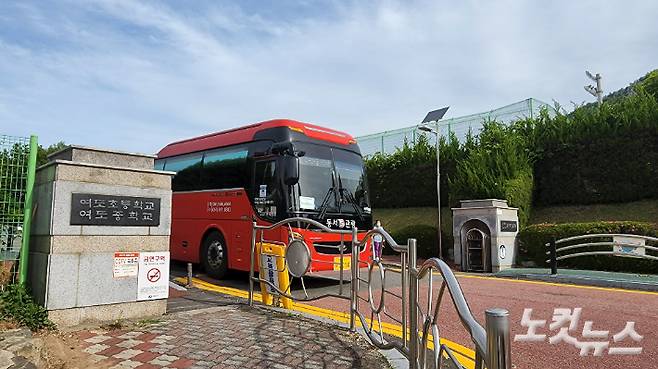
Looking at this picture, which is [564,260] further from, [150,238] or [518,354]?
[150,238]

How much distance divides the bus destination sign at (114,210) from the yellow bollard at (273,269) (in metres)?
1.79

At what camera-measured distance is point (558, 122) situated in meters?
16.9

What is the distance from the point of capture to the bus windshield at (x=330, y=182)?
9203mm

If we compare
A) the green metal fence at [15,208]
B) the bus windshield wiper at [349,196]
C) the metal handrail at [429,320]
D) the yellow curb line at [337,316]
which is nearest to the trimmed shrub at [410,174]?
the bus windshield wiper at [349,196]

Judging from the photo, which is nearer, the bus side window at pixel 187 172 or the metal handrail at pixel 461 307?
the metal handrail at pixel 461 307

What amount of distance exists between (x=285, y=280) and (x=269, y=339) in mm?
1900

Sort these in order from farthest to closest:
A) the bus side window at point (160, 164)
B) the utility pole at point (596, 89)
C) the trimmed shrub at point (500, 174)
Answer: the utility pole at point (596, 89) < the trimmed shrub at point (500, 174) < the bus side window at point (160, 164)

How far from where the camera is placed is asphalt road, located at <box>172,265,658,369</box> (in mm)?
4762

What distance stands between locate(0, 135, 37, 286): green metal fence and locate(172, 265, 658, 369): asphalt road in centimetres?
440

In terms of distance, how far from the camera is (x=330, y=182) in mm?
9656

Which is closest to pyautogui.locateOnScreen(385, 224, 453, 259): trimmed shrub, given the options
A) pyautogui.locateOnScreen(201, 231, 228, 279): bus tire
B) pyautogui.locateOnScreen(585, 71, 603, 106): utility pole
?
pyautogui.locateOnScreen(201, 231, 228, 279): bus tire

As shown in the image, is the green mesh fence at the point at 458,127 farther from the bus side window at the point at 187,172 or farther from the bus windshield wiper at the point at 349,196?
the bus side window at the point at 187,172

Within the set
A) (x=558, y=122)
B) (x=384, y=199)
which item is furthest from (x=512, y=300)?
(x=384, y=199)

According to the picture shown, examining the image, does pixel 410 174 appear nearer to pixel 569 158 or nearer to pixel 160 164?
pixel 569 158
